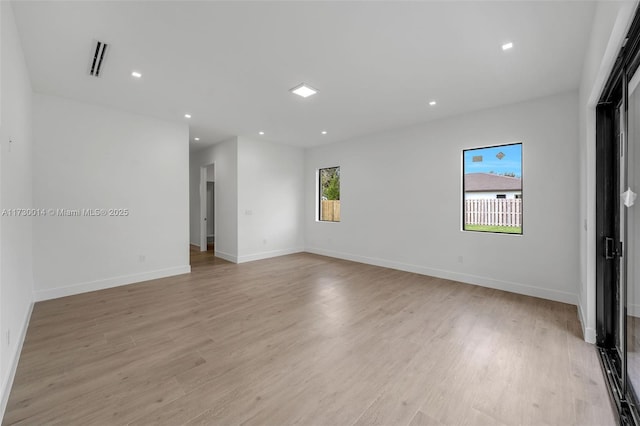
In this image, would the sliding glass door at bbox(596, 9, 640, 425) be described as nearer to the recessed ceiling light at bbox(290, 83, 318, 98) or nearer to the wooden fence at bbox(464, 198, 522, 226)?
the wooden fence at bbox(464, 198, 522, 226)

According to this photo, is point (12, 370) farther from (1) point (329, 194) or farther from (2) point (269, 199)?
(1) point (329, 194)

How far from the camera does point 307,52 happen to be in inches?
105

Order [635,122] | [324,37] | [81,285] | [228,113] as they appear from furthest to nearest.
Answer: [228,113], [81,285], [324,37], [635,122]

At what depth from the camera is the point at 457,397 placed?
6.01 ft

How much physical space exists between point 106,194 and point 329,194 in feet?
15.3

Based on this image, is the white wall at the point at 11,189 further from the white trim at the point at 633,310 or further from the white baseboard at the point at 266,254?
the white trim at the point at 633,310

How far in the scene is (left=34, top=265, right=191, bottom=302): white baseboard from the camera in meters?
3.75

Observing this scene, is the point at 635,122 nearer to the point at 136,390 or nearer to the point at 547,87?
the point at 547,87

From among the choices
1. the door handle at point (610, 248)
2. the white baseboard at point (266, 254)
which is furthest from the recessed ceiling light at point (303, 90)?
the white baseboard at point (266, 254)

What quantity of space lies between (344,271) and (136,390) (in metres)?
3.87

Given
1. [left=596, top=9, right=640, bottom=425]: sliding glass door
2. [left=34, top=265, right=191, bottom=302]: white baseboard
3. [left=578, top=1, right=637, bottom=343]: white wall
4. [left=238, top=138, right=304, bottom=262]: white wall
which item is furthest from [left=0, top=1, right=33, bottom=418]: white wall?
[left=596, top=9, right=640, bottom=425]: sliding glass door

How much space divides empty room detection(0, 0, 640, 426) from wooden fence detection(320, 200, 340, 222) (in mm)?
1135

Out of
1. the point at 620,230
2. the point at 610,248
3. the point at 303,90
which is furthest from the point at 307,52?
the point at 610,248

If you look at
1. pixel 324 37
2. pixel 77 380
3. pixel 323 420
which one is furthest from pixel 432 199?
pixel 77 380
